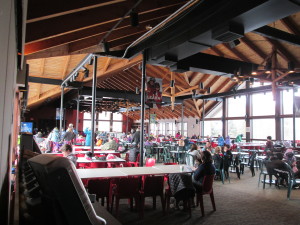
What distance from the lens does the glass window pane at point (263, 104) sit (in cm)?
1640

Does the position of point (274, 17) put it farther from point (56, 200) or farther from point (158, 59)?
point (56, 200)

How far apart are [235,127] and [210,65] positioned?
13.4 metres

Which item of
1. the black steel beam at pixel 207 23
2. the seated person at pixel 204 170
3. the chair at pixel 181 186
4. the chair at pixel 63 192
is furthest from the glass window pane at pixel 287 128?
the chair at pixel 63 192

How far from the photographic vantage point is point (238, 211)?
4.60 m

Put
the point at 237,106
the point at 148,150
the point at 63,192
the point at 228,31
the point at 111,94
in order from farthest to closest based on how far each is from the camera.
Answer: the point at 237,106 → the point at 111,94 → the point at 148,150 → the point at 228,31 → the point at 63,192

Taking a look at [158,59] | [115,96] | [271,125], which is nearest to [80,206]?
[158,59]

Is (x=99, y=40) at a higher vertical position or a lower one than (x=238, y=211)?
higher

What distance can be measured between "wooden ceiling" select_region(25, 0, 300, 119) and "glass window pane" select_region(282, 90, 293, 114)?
338cm


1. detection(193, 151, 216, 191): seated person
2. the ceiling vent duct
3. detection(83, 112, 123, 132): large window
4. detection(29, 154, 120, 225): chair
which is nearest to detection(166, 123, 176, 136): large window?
detection(83, 112, 123, 132): large window

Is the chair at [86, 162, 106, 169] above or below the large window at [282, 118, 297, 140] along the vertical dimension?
below

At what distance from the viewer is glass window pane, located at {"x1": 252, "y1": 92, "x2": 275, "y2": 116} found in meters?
16.4

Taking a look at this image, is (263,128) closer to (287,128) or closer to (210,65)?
(287,128)

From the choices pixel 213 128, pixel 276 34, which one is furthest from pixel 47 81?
pixel 213 128

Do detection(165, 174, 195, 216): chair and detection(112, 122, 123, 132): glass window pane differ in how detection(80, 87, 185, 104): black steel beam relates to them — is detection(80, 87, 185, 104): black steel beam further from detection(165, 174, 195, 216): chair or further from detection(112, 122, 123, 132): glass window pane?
detection(112, 122, 123, 132): glass window pane
